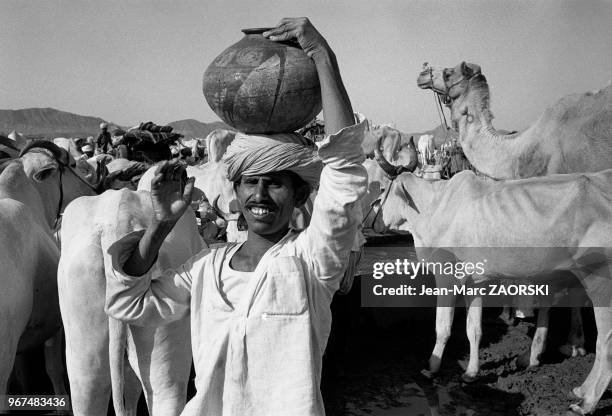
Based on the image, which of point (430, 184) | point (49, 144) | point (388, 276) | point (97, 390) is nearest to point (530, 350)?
point (430, 184)

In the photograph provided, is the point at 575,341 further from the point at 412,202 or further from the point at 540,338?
the point at 412,202

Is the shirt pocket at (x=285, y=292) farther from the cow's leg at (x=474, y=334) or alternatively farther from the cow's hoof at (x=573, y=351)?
the cow's hoof at (x=573, y=351)

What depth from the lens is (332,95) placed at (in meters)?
2.03

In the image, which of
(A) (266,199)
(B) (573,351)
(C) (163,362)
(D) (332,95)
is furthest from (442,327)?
(D) (332,95)

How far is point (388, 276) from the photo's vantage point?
8859mm

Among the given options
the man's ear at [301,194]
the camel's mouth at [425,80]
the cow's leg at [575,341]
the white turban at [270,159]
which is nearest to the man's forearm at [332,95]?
the white turban at [270,159]

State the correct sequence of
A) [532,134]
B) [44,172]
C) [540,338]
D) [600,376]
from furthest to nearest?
[532,134] < [540,338] < [600,376] < [44,172]

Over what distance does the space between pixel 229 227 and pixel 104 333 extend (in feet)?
9.33

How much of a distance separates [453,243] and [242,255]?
4127 mm

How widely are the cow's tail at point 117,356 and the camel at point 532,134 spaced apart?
5974mm

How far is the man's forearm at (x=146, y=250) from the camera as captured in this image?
6.75 feet

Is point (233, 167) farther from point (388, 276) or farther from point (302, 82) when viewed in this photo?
point (388, 276)

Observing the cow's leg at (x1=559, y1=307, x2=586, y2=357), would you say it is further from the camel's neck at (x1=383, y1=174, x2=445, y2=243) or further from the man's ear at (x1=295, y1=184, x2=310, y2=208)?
the man's ear at (x1=295, y1=184, x2=310, y2=208)

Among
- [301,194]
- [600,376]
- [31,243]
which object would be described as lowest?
A: [600,376]
